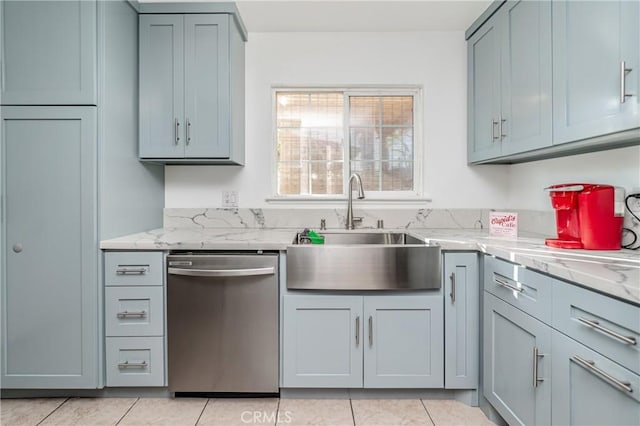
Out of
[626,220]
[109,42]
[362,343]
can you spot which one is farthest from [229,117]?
[626,220]

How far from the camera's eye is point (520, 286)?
149cm

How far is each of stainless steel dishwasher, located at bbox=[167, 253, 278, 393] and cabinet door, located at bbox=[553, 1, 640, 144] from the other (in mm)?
1506

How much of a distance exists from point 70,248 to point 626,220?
8.89ft

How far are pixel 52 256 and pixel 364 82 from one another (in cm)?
222

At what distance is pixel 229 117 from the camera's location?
2.31m

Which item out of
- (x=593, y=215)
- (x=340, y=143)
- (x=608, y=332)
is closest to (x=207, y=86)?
(x=340, y=143)

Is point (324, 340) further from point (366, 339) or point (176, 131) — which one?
point (176, 131)

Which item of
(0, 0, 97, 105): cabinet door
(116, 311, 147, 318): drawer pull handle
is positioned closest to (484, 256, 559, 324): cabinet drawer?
(116, 311, 147, 318): drawer pull handle

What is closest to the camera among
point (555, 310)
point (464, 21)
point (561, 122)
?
point (555, 310)

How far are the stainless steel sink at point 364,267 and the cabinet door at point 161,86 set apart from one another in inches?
44.7

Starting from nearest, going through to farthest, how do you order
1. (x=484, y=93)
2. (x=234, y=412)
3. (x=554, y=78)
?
(x=554, y=78) < (x=234, y=412) < (x=484, y=93)

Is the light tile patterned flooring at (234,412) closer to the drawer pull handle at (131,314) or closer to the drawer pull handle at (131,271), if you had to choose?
the drawer pull handle at (131,314)

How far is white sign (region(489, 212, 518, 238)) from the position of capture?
6.63 ft

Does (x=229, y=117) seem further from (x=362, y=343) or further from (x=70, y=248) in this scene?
(x=362, y=343)
